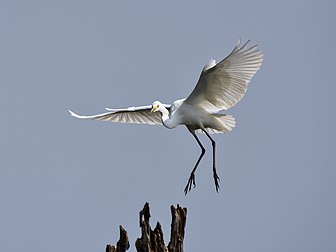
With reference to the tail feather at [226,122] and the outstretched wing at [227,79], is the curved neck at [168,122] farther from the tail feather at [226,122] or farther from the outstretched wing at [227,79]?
the tail feather at [226,122]

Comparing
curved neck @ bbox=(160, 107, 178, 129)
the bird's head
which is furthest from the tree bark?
the bird's head

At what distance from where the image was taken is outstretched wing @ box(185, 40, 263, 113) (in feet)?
46.7

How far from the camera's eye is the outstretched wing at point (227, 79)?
1423 cm

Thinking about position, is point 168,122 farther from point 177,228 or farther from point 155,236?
point 155,236

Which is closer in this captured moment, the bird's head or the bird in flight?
the bird in flight

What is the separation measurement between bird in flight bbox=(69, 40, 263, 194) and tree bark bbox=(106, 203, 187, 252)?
2984 mm

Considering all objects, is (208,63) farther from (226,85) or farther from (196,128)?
(196,128)

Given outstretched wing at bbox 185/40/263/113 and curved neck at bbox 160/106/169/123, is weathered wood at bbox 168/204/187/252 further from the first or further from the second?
curved neck at bbox 160/106/169/123

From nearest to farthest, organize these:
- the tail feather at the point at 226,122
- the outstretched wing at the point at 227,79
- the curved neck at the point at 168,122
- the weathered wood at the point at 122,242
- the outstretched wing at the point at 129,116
A: the weathered wood at the point at 122,242, the outstretched wing at the point at 227,79, the curved neck at the point at 168,122, the tail feather at the point at 226,122, the outstretched wing at the point at 129,116

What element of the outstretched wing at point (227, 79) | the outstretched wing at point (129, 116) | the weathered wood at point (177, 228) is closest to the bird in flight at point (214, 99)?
the outstretched wing at point (227, 79)

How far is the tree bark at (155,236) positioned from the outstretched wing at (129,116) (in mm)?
5301

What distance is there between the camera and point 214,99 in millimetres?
15531

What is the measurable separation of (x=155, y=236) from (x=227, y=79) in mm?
3970

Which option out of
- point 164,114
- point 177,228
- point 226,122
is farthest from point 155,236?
point 226,122
